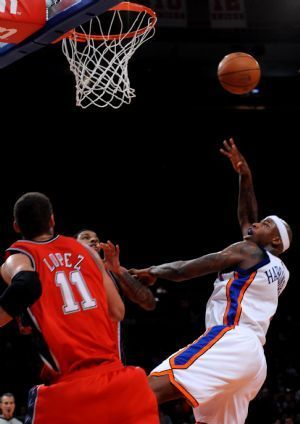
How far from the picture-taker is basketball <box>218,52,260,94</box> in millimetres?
7039

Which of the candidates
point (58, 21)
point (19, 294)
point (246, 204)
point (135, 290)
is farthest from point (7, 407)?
point (19, 294)

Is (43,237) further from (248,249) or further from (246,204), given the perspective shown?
(246,204)

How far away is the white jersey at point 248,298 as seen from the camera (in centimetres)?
508

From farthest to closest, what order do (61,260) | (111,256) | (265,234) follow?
1. (265,234)
2. (111,256)
3. (61,260)

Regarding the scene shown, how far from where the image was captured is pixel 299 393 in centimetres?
1111

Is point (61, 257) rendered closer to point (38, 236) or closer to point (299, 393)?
point (38, 236)

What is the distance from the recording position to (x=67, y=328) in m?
3.28

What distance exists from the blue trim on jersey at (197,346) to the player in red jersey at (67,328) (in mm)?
1421

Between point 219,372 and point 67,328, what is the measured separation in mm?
1755

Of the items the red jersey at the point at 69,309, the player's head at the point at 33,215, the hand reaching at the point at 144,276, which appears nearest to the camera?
the red jersey at the point at 69,309

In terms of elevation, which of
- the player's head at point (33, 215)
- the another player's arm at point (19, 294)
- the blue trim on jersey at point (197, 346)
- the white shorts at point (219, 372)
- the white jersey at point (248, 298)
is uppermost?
the player's head at point (33, 215)

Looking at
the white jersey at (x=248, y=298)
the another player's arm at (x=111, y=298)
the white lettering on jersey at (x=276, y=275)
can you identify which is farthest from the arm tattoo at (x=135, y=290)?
the another player's arm at (x=111, y=298)

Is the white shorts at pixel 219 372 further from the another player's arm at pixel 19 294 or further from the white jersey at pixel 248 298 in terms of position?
the another player's arm at pixel 19 294

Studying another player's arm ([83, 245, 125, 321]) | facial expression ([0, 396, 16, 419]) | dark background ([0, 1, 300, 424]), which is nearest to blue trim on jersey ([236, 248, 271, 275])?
another player's arm ([83, 245, 125, 321])
